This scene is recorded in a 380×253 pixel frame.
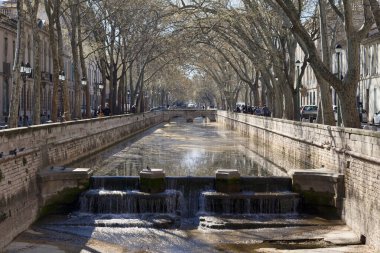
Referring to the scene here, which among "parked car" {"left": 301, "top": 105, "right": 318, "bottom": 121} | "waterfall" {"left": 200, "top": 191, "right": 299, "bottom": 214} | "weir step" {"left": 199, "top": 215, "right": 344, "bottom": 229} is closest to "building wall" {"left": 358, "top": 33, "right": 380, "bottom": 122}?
"parked car" {"left": 301, "top": 105, "right": 318, "bottom": 121}

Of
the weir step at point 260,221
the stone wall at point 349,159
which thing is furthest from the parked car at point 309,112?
the weir step at point 260,221

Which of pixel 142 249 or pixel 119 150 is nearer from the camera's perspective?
pixel 142 249

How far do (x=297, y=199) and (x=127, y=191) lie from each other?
5.65m

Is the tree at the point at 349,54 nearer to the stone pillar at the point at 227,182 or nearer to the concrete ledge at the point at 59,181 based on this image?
the stone pillar at the point at 227,182

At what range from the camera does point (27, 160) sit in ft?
62.3

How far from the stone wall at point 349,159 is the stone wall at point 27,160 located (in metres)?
9.14

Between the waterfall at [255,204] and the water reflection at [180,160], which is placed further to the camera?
the water reflection at [180,160]

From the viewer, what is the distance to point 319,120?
31812 mm

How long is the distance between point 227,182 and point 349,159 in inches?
170

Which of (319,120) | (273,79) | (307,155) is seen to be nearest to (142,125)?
(273,79)

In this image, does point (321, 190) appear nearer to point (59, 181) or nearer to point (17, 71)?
point (59, 181)

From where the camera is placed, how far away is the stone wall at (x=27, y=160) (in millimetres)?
16016

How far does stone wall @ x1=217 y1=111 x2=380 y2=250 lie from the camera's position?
607 inches

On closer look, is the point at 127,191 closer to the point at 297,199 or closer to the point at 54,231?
the point at 54,231
